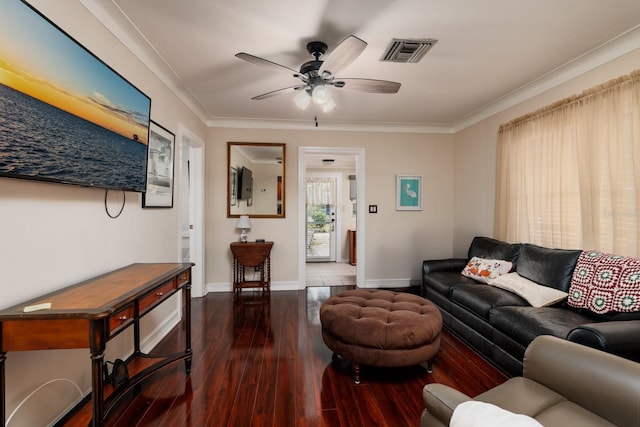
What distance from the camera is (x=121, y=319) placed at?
130 centimetres

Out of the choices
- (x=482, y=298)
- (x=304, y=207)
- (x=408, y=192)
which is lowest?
(x=482, y=298)

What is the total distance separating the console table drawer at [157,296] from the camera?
4.99 ft

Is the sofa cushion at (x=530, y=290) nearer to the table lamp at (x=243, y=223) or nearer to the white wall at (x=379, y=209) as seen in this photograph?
the white wall at (x=379, y=209)

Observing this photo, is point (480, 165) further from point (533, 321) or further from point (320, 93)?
point (320, 93)

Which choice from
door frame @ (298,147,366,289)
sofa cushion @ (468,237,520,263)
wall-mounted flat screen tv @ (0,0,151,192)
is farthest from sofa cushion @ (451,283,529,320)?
wall-mounted flat screen tv @ (0,0,151,192)

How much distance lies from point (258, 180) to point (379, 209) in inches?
73.4

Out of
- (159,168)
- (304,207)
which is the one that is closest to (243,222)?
(304,207)

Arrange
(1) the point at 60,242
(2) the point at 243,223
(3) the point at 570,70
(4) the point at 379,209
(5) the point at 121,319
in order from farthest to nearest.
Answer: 1. (4) the point at 379,209
2. (2) the point at 243,223
3. (3) the point at 570,70
4. (1) the point at 60,242
5. (5) the point at 121,319

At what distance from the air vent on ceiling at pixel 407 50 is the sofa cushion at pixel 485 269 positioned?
2049 millimetres

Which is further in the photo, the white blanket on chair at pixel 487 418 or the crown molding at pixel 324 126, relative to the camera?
the crown molding at pixel 324 126

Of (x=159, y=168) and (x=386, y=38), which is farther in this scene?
(x=159, y=168)

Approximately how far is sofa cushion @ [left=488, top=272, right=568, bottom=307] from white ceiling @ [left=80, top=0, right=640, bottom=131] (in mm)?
1858

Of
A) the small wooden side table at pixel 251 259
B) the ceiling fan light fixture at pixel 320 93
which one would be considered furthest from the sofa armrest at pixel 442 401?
the small wooden side table at pixel 251 259

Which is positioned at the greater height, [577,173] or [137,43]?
[137,43]
